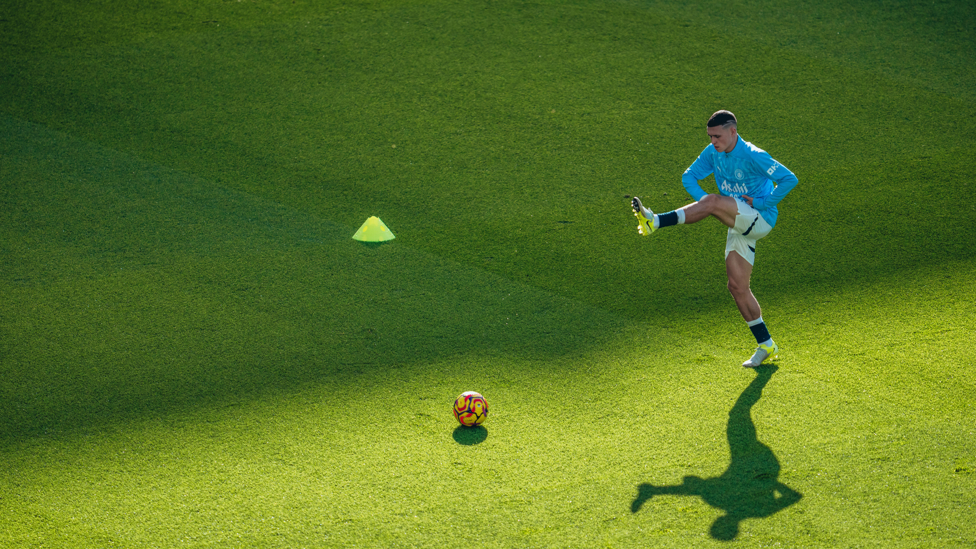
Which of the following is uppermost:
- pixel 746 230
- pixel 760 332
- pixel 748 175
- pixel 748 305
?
pixel 748 175

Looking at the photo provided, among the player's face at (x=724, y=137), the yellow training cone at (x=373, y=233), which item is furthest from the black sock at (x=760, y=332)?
the yellow training cone at (x=373, y=233)

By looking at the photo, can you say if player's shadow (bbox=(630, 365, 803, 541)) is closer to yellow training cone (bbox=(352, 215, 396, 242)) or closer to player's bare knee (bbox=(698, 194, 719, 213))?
player's bare knee (bbox=(698, 194, 719, 213))

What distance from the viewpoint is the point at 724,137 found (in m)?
5.42

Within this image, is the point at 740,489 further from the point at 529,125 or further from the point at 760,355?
the point at 529,125

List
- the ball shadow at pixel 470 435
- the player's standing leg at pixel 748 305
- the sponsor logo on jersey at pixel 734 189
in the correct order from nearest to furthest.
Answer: the ball shadow at pixel 470 435 → the player's standing leg at pixel 748 305 → the sponsor logo on jersey at pixel 734 189

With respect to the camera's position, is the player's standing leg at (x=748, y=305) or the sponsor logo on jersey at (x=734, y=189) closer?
the player's standing leg at (x=748, y=305)

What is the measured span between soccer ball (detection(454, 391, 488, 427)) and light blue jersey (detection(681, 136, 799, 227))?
6.63 ft

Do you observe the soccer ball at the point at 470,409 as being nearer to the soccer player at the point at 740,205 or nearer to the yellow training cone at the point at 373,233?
the soccer player at the point at 740,205

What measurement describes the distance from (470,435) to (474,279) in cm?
194

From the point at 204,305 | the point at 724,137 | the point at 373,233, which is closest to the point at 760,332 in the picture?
the point at 724,137

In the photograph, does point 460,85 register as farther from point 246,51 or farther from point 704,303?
point 704,303

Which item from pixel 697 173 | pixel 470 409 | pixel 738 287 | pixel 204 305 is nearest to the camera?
pixel 470 409

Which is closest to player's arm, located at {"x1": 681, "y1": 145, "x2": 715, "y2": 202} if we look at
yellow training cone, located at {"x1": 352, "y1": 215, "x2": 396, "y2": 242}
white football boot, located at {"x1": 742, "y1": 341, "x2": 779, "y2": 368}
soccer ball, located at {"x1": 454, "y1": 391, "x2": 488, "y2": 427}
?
white football boot, located at {"x1": 742, "y1": 341, "x2": 779, "y2": 368}

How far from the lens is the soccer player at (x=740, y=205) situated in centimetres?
539
